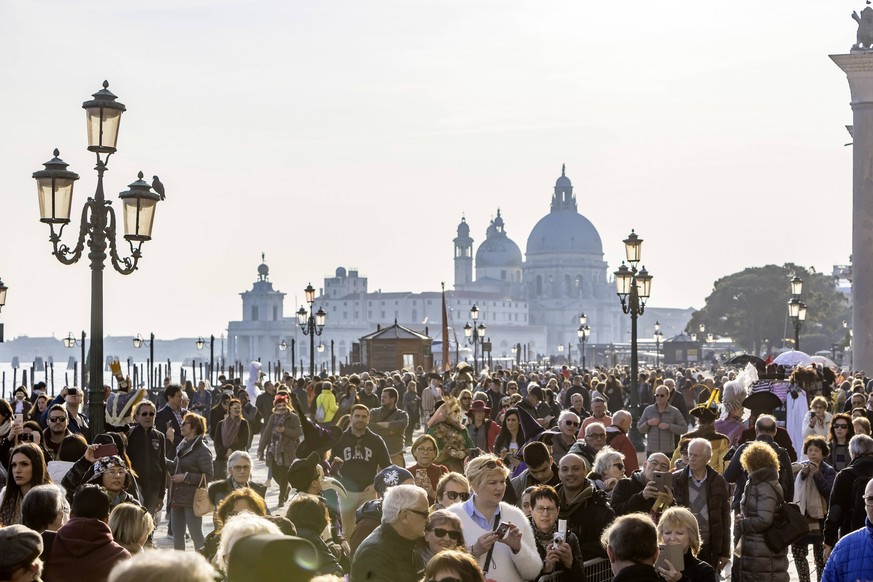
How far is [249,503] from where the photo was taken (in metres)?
6.46

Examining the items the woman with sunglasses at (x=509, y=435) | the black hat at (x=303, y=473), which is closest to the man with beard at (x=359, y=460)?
the woman with sunglasses at (x=509, y=435)

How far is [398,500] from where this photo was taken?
5852 mm

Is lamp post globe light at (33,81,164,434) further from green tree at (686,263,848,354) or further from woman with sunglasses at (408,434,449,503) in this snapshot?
green tree at (686,263,848,354)

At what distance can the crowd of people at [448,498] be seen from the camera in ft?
17.3

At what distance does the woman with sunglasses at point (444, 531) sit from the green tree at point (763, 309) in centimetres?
8479

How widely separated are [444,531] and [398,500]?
261 millimetres

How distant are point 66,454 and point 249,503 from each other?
8.88 feet

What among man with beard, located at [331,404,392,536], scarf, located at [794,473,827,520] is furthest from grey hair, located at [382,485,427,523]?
scarf, located at [794,473,827,520]

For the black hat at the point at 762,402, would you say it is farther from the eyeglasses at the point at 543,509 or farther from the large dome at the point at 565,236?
the large dome at the point at 565,236

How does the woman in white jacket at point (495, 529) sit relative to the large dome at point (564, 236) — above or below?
below

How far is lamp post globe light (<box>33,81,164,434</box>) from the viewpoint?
10.8 metres

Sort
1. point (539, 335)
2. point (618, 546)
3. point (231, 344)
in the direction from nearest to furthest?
point (618, 546) < point (539, 335) < point (231, 344)

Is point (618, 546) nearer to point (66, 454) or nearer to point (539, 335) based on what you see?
point (66, 454)

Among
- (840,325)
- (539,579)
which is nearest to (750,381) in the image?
(539,579)
